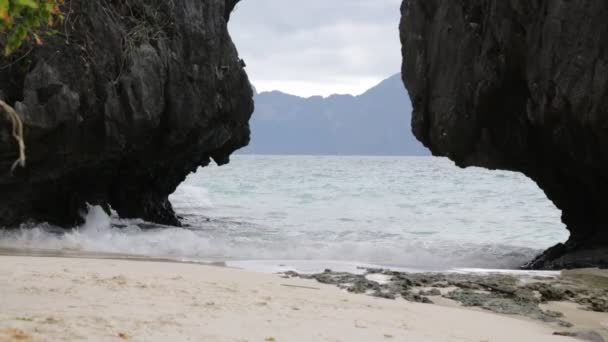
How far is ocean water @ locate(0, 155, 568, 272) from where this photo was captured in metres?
13.6

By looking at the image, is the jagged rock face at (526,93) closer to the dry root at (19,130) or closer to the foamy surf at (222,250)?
the foamy surf at (222,250)

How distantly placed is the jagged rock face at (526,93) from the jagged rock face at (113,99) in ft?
18.3

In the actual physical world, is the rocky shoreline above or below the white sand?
below

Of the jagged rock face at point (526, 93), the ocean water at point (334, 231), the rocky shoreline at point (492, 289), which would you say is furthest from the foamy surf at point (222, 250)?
the jagged rock face at point (526, 93)

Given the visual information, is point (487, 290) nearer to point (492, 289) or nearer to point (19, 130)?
point (492, 289)

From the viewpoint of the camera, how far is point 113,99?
1513 cm

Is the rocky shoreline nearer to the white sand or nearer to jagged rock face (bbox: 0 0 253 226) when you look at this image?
the white sand

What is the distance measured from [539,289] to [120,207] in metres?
13.7

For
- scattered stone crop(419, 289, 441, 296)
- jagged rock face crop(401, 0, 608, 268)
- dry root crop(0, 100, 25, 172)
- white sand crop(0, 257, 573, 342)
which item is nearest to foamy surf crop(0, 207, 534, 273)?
jagged rock face crop(401, 0, 608, 268)

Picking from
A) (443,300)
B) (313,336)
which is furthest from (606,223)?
(313,336)

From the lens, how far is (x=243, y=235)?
18578mm

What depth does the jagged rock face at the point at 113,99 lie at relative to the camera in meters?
13.9

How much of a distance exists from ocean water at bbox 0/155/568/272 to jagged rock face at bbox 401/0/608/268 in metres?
2.06

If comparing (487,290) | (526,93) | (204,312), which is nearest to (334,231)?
(526,93)
